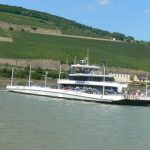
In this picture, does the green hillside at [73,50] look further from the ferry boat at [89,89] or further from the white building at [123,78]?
the ferry boat at [89,89]

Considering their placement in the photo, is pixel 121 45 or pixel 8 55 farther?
pixel 121 45

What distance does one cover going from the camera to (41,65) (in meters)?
112

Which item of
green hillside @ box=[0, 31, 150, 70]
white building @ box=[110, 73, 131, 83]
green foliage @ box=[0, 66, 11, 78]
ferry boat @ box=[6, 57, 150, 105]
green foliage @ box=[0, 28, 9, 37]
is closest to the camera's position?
ferry boat @ box=[6, 57, 150, 105]

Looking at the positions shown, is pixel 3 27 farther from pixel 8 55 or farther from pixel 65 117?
pixel 65 117

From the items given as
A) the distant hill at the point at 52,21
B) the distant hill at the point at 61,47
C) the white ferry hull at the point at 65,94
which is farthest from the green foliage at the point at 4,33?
the white ferry hull at the point at 65,94

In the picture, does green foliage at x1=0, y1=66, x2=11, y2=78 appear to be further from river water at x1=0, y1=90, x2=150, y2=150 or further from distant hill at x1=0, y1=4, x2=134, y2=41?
distant hill at x1=0, y1=4, x2=134, y2=41

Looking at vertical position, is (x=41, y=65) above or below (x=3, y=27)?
below

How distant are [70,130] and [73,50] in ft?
296

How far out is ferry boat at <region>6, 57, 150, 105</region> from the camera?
6168 cm

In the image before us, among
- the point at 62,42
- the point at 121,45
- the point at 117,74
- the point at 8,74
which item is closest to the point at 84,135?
the point at 8,74

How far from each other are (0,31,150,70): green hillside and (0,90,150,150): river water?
221ft

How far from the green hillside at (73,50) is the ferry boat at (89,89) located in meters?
42.2

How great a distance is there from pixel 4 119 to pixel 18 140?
873 cm

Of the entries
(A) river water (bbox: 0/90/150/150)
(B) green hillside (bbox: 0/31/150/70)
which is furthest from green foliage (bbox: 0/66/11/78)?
(A) river water (bbox: 0/90/150/150)
